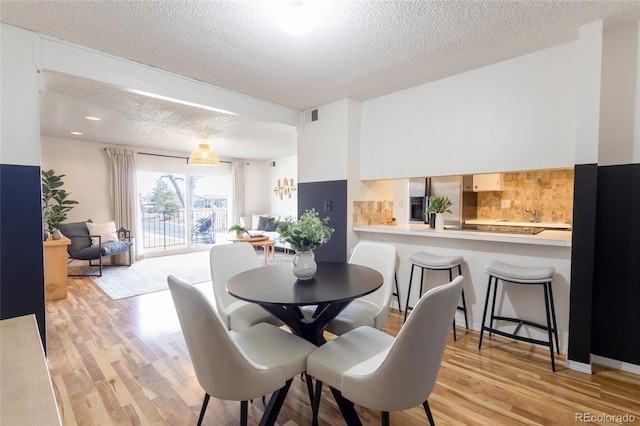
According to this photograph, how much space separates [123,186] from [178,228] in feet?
5.26

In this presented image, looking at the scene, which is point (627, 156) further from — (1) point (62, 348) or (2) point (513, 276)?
(1) point (62, 348)

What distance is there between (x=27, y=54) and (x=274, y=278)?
2414 mm

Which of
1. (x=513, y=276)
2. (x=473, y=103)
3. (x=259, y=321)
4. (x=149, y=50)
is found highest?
(x=149, y=50)

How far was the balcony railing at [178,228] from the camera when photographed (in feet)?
23.1

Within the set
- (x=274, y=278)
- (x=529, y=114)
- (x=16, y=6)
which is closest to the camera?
(x=16, y=6)

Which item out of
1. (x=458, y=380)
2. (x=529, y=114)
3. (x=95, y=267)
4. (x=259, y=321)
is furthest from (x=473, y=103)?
(x=95, y=267)

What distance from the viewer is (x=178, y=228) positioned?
7449 millimetres

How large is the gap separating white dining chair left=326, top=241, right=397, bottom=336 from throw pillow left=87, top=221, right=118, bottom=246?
17.0 ft

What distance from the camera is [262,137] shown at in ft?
18.4

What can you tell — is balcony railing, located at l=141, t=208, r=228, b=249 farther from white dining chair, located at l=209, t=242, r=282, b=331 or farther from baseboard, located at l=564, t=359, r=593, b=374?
baseboard, located at l=564, t=359, r=593, b=374

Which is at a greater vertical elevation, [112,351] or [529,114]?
[529,114]

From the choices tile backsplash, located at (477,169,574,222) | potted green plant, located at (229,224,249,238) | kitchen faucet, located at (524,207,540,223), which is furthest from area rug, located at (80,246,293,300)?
kitchen faucet, located at (524,207,540,223)

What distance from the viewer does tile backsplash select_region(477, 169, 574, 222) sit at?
4.35m

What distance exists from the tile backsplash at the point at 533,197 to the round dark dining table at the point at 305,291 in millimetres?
3804
